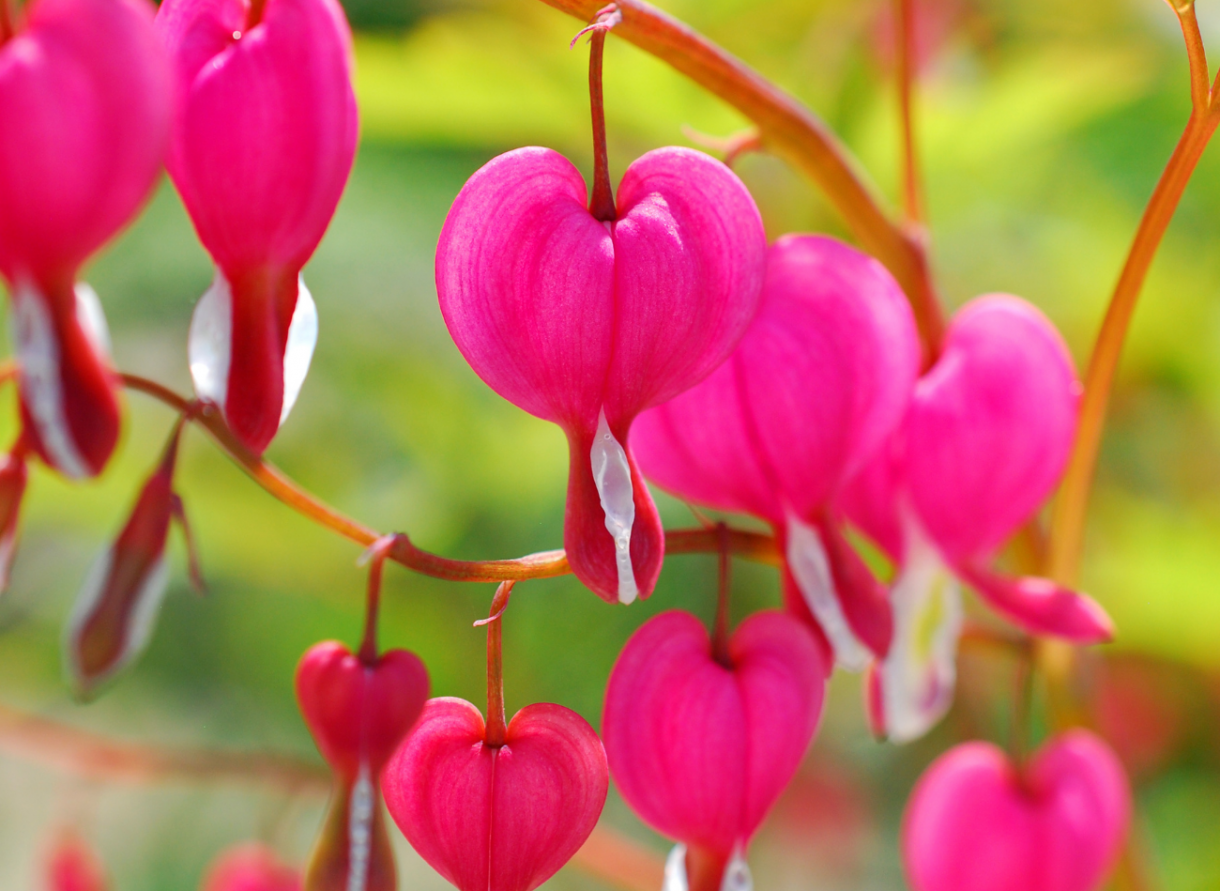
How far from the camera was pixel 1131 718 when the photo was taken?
61.7 inches

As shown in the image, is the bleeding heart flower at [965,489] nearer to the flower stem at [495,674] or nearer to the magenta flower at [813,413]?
the magenta flower at [813,413]

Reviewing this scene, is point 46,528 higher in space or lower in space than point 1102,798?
lower

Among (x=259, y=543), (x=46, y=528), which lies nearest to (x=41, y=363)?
(x=259, y=543)

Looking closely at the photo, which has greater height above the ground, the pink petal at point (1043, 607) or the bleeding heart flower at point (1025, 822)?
the pink petal at point (1043, 607)

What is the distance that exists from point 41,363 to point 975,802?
0.63 m

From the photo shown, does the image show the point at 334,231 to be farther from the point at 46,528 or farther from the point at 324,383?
the point at 46,528

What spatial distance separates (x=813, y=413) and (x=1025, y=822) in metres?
0.38

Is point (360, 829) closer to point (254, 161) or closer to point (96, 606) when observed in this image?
point (96, 606)

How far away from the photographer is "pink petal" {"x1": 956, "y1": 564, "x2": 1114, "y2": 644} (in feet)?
2.03

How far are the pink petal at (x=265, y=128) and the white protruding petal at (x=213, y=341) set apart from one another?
1 centimetres

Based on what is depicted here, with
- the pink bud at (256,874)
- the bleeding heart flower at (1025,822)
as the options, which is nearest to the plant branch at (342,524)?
the bleeding heart flower at (1025,822)

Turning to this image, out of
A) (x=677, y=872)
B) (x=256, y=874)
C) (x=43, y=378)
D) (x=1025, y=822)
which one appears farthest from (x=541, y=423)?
(x=43, y=378)

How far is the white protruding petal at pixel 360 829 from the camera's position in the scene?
435mm

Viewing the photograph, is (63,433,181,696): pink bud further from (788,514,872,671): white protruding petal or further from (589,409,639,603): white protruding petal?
(788,514,872,671): white protruding petal
